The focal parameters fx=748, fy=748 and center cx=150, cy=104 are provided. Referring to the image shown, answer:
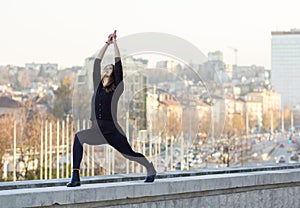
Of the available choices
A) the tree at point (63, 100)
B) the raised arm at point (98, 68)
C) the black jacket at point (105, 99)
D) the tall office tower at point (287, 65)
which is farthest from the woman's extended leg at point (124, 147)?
the tall office tower at point (287, 65)

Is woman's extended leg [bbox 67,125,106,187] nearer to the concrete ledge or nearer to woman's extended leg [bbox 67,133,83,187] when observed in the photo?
woman's extended leg [bbox 67,133,83,187]

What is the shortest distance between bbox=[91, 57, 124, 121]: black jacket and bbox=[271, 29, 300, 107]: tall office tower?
104733 millimetres

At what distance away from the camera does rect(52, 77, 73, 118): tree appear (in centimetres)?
6731

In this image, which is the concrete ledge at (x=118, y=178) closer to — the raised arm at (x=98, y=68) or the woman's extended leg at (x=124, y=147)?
the woman's extended leg at (x=124, y=147)

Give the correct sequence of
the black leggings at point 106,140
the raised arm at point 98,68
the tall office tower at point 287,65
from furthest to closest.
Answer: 1. the tall office tower at point 287,65
2. the raised arm at point 98,68
3. the black leggings at point 106,140

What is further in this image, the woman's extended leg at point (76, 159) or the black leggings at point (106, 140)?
the black leggings at point (106, 140)

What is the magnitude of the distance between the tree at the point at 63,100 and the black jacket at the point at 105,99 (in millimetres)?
57521

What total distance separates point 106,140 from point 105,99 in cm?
43

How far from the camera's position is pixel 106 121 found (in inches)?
307

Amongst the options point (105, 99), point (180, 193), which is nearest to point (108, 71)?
point (105, 99)

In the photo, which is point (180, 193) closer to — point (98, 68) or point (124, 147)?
point (124, 147)

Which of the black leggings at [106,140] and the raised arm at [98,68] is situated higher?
the raised arm at [98,68]

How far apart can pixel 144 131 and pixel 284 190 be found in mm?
10776

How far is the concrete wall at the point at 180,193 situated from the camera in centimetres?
682
